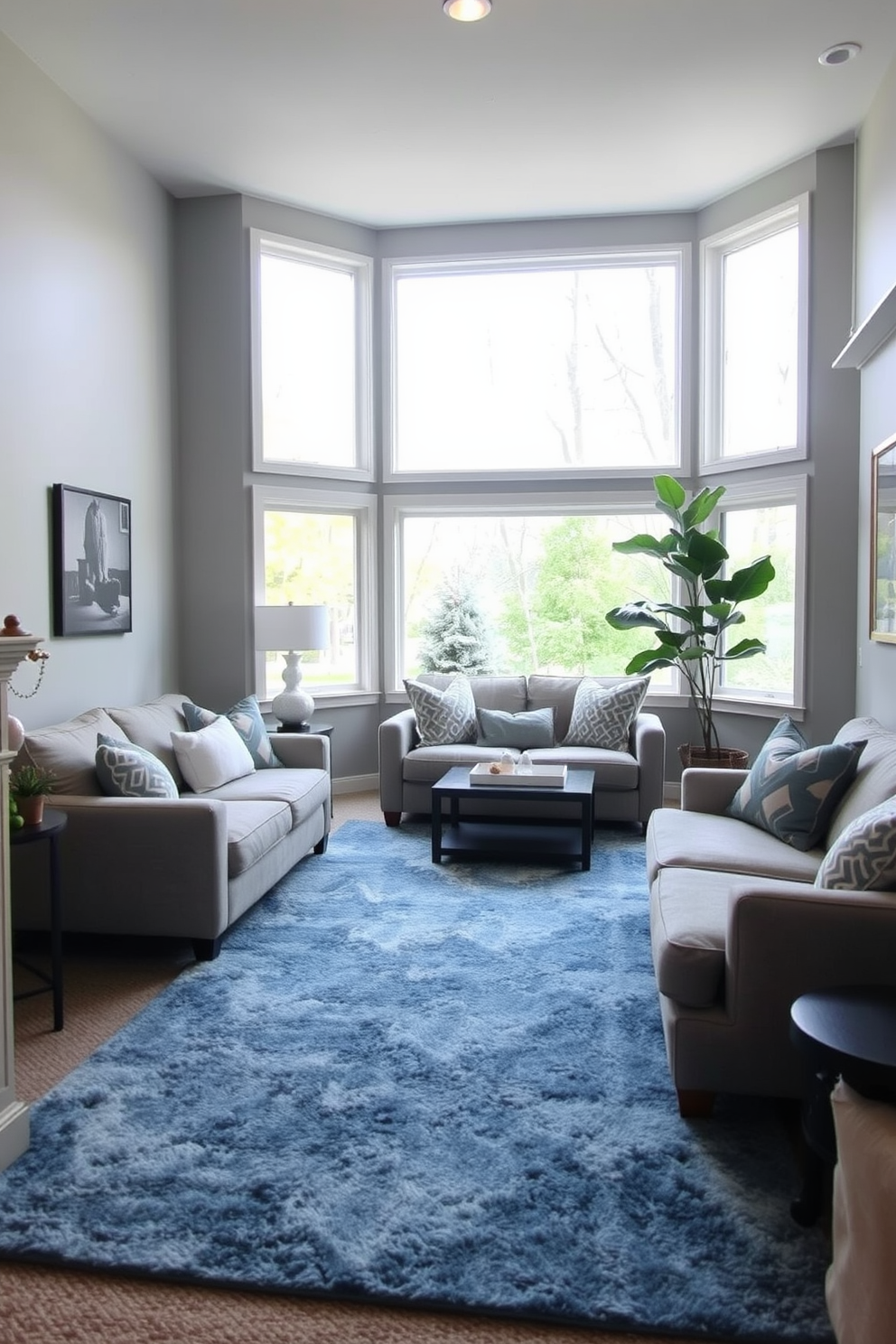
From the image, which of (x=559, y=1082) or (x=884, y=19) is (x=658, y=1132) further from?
(x=884, y=19)

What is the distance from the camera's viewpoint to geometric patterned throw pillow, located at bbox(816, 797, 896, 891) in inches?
89.3

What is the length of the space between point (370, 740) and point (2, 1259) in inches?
185

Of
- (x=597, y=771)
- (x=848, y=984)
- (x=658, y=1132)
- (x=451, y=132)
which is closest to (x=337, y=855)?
(x=597, y=771)

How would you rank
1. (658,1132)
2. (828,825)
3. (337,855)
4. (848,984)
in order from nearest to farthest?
1. (848,984)
2. (658,1132)
3. (828,825)
4. (337,855)

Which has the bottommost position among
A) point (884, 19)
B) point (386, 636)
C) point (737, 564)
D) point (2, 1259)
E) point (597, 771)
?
point (2, 1259)

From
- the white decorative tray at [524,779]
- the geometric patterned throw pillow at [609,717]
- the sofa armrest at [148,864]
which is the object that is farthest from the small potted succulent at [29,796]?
the geometric patterned throw pillow at [609,717]

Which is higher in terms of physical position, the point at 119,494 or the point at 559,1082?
the point at 119,494

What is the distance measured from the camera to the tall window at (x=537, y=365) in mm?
6207

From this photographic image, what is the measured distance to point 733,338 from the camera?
19.6 ft

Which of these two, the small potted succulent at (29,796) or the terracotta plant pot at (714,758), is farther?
the terracotta plant pot at (714,758)

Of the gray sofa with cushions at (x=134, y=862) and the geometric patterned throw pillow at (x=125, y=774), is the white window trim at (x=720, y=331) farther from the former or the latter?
the geometric patterned throw pillow at (x=125, y=774)

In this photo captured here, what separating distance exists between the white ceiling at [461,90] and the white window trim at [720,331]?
0.88ft

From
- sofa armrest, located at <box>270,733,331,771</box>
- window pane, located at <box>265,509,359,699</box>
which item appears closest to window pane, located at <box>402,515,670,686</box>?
window pane, located at <box>265,509,359,699</box>

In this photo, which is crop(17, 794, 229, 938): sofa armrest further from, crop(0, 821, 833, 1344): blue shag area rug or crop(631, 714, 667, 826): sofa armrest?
crop(631, 714, 667, 826): sofa armrest
